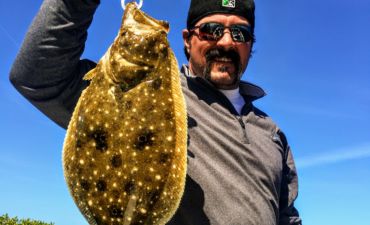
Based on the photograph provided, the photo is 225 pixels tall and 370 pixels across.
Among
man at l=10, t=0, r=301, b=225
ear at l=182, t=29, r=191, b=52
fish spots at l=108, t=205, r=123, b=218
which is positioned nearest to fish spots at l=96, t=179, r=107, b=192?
fish spots at l=108, t=205, r=123, b=218

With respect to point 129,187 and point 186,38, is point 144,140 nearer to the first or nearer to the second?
point 129,187

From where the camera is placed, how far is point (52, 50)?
3754mm

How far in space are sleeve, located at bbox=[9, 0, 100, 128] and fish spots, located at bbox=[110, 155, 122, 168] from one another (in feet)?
4.00

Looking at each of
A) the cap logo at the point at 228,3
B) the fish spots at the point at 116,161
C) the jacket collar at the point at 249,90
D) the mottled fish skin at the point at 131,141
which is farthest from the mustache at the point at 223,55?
the fish spots at the point at 116,161

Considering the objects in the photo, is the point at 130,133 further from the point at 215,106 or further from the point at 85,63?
the point at 215,106

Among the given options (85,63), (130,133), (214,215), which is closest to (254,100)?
(214,215)

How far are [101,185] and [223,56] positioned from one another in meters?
2.73

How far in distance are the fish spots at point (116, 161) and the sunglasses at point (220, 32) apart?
8.79 ft

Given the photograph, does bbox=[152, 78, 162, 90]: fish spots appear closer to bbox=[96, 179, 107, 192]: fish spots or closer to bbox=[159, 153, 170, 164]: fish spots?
bbox=[159, 153, 170, 164]: fish spots

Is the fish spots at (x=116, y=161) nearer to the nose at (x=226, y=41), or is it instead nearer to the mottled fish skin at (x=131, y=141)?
the mottled fish skin at (x=131, y=141)

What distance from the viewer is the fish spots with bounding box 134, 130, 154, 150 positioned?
307cm

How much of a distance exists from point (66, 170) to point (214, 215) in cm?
165

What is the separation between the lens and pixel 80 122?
3.20 meters

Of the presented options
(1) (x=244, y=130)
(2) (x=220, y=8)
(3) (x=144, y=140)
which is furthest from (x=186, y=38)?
(3) (x=144, y=140)
